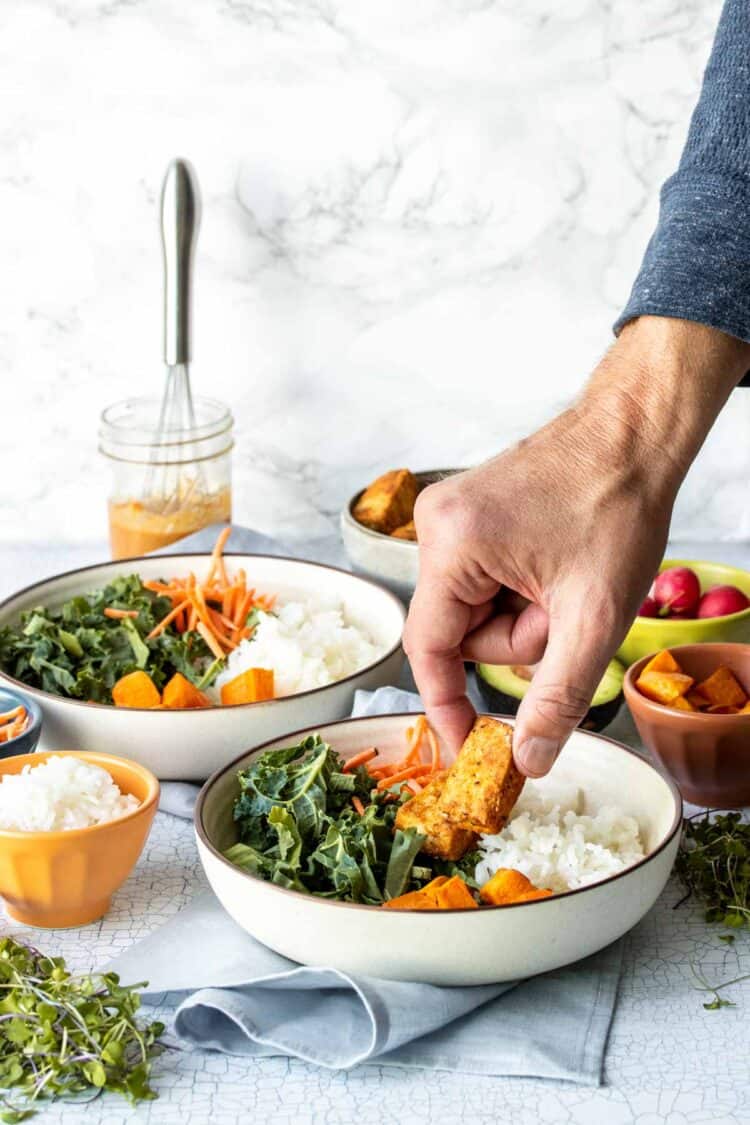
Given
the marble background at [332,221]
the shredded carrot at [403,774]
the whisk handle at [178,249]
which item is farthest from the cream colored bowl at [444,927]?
the marble background at [332,221]

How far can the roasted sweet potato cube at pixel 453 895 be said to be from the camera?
119 centimetres

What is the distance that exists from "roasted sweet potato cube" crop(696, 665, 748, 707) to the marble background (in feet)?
3.67

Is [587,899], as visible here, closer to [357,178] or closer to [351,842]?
[351,842]

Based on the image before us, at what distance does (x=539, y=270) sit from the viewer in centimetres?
252

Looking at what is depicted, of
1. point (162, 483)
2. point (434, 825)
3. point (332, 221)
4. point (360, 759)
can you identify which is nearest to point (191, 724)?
point (360, 759)

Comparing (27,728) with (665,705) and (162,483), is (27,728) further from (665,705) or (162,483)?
(162,483)

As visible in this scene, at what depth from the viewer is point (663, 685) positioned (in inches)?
60.2

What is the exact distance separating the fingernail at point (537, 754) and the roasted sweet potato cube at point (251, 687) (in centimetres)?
52

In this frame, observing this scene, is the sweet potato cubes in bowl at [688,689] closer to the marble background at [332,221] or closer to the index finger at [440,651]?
the index finger at [440,651]

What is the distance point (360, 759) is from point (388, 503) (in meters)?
0.72

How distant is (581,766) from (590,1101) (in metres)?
0.42

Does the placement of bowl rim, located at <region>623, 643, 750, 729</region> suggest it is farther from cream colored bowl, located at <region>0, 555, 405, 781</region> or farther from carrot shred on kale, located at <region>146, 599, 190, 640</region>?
carrot shred on kale, located at <region>146, 599, 190, 640</region>

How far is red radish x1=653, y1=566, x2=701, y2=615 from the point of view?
72.1 inches

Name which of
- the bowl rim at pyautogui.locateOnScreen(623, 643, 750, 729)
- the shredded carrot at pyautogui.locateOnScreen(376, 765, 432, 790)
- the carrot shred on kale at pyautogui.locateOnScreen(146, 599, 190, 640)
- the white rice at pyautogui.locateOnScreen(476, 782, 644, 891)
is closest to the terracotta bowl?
the bowl rim at pyautogui.locateOnScreen(623, 643, 750, 729)
